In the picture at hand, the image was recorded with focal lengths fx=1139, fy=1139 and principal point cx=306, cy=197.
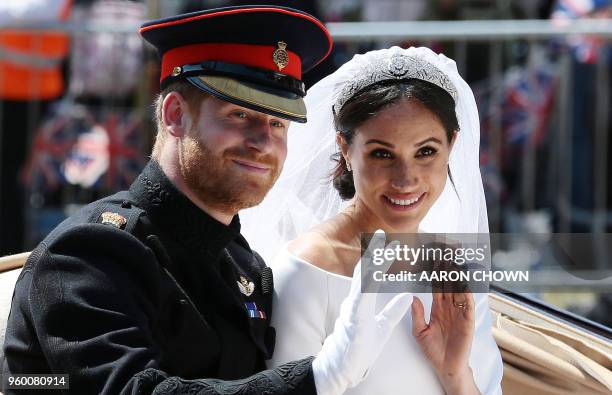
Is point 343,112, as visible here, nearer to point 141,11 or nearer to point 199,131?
point 199,131

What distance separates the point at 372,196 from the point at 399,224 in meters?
0.09

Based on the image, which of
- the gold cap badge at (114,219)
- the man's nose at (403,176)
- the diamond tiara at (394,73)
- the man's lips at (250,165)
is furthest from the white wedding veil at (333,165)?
the gold cap badge at (114,219)

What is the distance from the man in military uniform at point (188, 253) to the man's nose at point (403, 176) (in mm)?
236

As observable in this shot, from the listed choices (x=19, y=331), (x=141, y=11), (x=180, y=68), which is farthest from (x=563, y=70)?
(x=19, y=331)

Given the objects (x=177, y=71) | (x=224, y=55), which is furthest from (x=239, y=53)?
(x=177, y=71)

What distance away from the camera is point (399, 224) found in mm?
2518

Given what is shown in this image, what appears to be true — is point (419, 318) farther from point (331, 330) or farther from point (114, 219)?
point (114, 219)

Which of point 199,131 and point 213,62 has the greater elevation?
point 213,62

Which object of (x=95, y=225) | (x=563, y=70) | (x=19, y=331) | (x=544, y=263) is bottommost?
(x=19, y=331)

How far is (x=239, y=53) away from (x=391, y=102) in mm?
349

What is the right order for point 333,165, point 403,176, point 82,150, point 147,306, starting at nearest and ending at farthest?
1. point 147,306
2. point 403,176
3. point 333,165
4. point 82,150

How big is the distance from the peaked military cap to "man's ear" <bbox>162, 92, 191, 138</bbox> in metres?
0.05

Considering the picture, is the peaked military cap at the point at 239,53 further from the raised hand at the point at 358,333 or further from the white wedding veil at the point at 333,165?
the raised hand at the point at 358,333

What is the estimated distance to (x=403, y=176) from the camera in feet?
8.07
